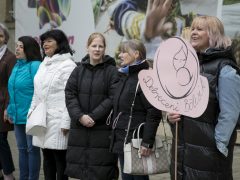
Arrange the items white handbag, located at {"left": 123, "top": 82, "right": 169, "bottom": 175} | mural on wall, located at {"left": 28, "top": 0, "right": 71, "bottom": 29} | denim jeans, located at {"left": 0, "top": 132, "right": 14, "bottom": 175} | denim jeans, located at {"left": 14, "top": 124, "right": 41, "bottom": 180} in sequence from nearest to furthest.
Result: 1. white handbag, located at {"left": 123, "top": 82, "right": 169, "bottom": 175}
2. denim jeans, located at {"left": 14, "top": 124, "right": 41, "bottom": 180}
3. denim jeans, located at {"left": 0, "top": 132, "right": 14, "bottom": 175}
4. mural on wall, located at {"left": 28, "top": 0, "right": 71, "bottom": 29}

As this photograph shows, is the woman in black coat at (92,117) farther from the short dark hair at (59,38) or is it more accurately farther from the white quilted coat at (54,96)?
the short dark hair at (59,38)

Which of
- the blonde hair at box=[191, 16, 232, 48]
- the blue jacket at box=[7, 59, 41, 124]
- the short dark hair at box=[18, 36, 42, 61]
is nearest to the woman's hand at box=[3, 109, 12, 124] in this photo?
the blue jacket at box=[7, 59, 41, 124]

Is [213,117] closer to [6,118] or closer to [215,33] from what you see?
[215,33]

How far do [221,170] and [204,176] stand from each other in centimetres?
13

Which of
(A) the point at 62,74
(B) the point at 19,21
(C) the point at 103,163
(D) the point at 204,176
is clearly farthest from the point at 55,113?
(B) the point at 19,21

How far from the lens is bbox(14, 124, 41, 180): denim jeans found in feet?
17.9

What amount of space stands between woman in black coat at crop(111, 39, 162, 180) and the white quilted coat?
723 millimetres

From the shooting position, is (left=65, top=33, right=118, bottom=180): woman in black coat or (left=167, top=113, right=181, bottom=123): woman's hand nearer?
(left=167, top=113, right=181, bottom=123): woman's hand

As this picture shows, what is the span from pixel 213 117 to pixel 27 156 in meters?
2.71

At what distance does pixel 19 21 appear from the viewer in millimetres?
11375

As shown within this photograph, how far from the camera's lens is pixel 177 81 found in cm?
365

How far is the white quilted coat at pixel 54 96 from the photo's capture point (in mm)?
4996

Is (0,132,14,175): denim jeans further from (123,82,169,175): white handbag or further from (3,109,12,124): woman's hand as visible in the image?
(123,82,169,175): white handbag

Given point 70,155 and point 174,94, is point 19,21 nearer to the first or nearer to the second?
point 70,155
